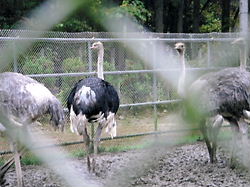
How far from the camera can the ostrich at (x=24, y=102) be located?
4047 millimetres

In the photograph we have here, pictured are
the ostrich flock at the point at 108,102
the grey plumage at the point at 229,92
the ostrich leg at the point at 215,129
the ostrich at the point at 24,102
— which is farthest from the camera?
the ostrich leg at the point at 215,129

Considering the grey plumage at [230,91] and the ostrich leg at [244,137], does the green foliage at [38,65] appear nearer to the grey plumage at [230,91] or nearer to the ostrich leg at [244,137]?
the grey plumage at [230,91]

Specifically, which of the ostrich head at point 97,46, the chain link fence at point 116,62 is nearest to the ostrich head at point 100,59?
the ostrich head at point 97,46

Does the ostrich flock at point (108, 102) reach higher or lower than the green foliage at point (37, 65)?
lower

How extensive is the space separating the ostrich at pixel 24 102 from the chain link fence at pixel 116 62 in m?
0.68

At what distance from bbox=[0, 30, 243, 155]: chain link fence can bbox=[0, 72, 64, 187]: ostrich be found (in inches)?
26.9

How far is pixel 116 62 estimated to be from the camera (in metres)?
6.56

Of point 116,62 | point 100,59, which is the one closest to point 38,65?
point 100,59

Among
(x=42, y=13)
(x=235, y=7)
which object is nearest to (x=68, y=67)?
(x=235, y=7)

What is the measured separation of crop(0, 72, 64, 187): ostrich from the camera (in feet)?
13.3

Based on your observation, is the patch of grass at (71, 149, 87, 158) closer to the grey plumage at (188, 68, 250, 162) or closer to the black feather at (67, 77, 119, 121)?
the black feather at (67, 77, 119, 121)

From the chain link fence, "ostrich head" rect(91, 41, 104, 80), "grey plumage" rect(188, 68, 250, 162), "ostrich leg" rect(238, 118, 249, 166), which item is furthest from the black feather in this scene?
"ostrich leg" rect(238, 118, 249, 166)

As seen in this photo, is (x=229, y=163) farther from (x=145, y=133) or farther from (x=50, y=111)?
(x=50, y=111)

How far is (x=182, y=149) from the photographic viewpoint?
20.4 feet
